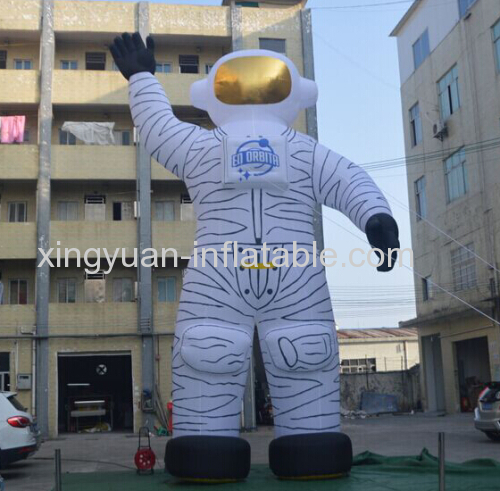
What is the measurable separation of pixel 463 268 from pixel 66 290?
35.6ft

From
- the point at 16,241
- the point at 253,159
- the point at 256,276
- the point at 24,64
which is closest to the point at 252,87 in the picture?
the point at 253,159

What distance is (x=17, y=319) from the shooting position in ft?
61.1

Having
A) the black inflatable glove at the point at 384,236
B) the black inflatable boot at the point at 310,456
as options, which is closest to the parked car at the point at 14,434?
the black inflatable boot at the point at 310,456

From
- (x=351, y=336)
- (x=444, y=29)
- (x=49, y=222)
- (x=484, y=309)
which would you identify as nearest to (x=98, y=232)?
(x=49, y=222)

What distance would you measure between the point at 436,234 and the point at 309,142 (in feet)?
56.3

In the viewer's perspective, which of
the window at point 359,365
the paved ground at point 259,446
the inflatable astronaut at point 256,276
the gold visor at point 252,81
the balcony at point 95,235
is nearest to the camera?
the inflatable astronaut at point 256,276

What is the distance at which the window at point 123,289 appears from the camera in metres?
19.9

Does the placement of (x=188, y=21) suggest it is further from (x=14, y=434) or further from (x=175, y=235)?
(x=14, y=434)

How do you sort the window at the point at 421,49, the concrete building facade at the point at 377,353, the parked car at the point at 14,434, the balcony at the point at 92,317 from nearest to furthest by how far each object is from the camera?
the parked car at the point at 14,434
the balcony at the point at 92,317
the window at the point at 421,49
the concrete building facade at the point at 377,353

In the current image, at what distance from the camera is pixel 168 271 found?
65.7 feet

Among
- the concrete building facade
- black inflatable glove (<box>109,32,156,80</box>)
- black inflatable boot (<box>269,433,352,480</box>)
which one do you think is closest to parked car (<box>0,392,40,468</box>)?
black inflatable boot (<box>269,433,352,480</box>)

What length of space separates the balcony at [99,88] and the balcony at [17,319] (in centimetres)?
536

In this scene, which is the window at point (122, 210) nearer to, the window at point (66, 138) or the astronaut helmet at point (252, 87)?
the window at point (66, 138)

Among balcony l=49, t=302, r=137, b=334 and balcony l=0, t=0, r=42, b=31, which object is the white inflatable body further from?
balcony l=0, t=0, r=42, b=31
